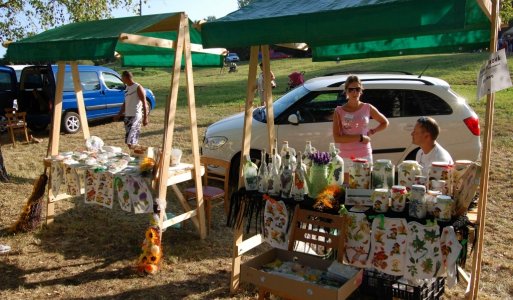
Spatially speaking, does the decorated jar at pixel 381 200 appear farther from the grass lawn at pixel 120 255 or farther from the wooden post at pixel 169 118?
the wooden post at pixel 169 118

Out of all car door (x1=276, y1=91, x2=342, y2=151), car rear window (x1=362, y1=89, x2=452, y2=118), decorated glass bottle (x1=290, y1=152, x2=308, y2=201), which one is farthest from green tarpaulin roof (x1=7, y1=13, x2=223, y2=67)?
car rear window (x1=362, y1=89, x2=452, y2=118)

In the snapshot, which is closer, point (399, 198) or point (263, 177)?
point (399, 198)

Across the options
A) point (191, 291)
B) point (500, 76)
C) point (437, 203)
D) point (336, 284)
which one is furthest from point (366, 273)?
point (500, 76)

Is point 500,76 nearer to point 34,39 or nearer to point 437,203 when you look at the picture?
point 437,203

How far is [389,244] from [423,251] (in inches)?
8.9

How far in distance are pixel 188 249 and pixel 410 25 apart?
325 cm

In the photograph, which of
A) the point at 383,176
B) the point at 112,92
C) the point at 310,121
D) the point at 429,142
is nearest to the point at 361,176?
the point at 383,176

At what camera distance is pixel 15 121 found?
10.5 meters

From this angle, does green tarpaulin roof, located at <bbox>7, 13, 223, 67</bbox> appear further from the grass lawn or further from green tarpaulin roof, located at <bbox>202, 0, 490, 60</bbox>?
the grass lawn

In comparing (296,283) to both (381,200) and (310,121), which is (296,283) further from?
(310,121)

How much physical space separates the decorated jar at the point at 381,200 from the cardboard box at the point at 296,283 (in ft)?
1.48

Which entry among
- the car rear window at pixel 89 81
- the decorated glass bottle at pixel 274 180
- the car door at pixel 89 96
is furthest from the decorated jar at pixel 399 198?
the car rear window at pixel 89 81

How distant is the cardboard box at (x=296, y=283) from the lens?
2.70 metres

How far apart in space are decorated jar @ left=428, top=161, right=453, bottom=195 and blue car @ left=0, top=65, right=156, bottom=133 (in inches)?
368
